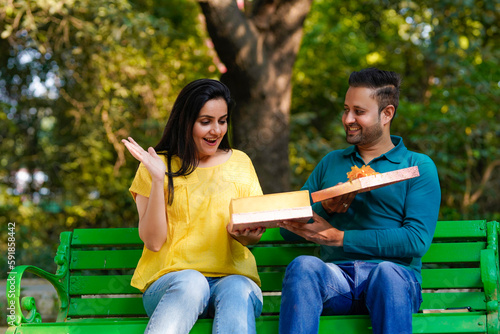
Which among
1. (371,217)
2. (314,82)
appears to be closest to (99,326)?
(371,217)

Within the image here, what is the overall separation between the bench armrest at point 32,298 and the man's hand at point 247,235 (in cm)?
93

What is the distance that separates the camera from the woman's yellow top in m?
2.66

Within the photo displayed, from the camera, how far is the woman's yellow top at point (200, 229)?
2660 millimetres

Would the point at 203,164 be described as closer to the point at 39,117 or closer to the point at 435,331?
the point at 435,331

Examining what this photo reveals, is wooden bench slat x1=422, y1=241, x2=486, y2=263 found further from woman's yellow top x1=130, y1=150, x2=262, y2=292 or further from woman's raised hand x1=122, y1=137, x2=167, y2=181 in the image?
woman's raised hand x1=122, y1=137, x2=167, y2=181

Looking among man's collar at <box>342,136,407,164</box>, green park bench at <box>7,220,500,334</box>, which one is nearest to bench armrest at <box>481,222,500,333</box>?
green park bench at <box>7,220,500,334</box>

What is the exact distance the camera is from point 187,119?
9.18 ft

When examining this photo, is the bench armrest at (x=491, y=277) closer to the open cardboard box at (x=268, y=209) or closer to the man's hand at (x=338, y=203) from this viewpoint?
the man's hand at (x=338, y=203)

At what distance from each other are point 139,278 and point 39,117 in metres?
5.69

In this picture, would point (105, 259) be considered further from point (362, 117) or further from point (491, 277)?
point (491, 277)

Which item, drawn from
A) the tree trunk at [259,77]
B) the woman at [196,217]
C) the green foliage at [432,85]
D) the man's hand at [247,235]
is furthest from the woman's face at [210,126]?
the green foliage at [432,85]

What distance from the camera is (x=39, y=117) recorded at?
783 centimetres

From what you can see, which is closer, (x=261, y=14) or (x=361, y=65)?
(x=261, y=14)

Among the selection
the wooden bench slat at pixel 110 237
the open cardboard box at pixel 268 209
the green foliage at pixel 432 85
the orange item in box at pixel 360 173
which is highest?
the green foliage at pixel 432 85
